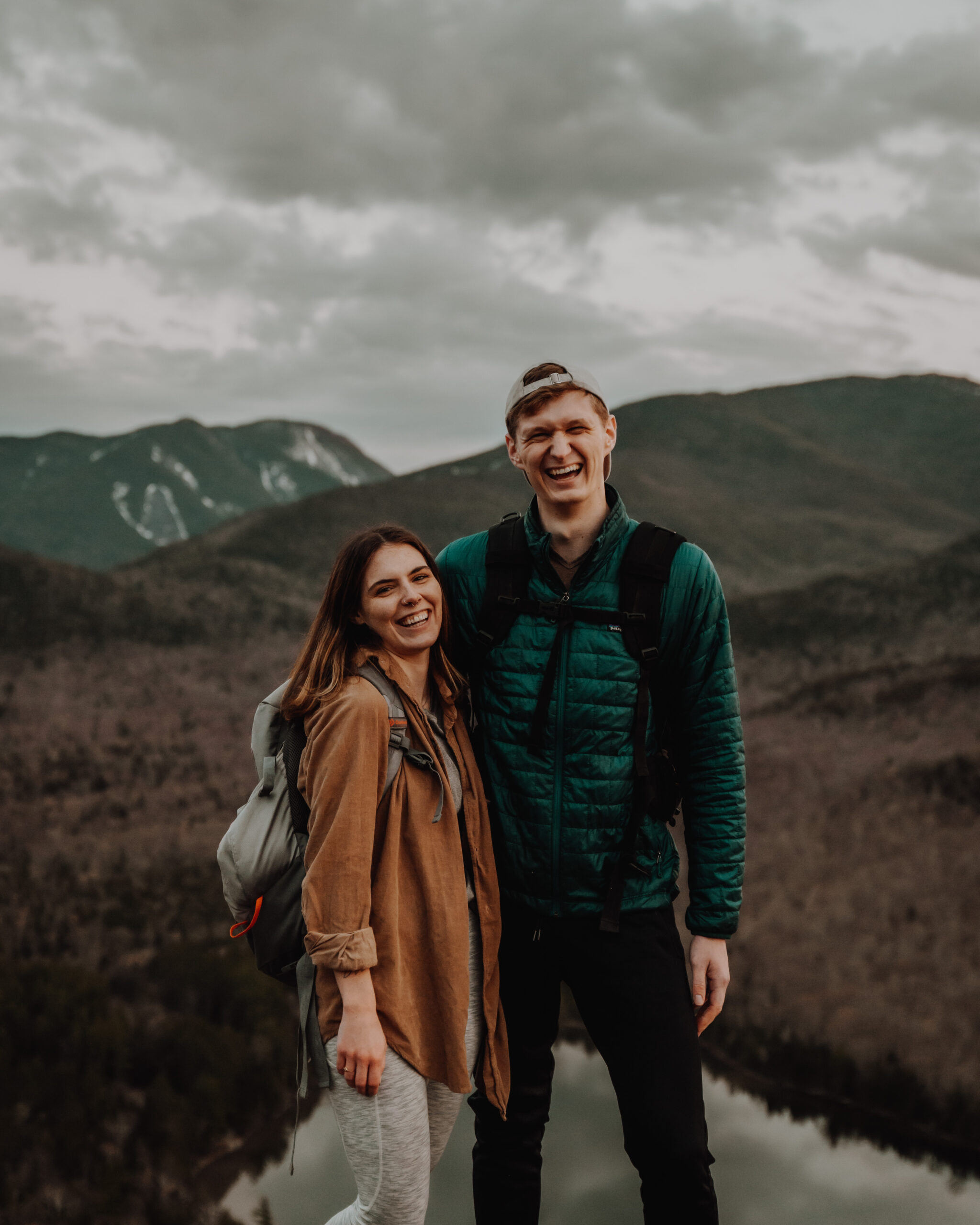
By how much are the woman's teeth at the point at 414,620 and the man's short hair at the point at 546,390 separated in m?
0.63

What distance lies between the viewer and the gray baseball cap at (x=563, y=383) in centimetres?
245

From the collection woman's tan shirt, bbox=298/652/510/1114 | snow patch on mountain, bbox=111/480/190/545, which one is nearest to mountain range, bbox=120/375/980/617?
snow patch on mountain, bbox=111/480/190/545

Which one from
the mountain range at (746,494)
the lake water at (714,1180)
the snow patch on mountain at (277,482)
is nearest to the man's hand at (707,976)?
the lake water at (714,1180)

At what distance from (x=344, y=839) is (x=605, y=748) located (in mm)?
767

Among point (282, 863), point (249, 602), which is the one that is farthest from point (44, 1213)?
point (249, 602)

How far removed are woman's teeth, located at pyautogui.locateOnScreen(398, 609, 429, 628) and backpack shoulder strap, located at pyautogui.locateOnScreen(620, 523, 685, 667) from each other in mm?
529

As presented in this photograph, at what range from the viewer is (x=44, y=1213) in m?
6.11

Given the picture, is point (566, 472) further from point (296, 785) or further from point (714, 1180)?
point (714, 1180)

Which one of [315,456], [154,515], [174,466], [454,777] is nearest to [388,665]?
[454,777]

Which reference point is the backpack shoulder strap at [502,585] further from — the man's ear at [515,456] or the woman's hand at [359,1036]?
the woman's hand at [359,1036]

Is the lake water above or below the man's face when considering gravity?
below

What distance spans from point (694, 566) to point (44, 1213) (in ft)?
21.7

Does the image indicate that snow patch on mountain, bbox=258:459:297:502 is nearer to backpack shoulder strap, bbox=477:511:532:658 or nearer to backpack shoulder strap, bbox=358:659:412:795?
backpack shoulder strap, bbox=477:511:532:658

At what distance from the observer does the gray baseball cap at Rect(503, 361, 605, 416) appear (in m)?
2.45
